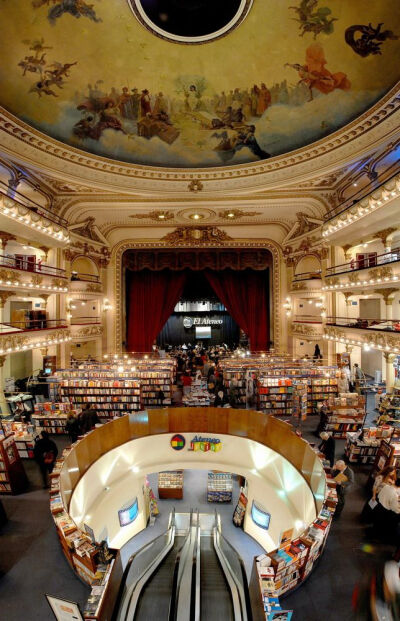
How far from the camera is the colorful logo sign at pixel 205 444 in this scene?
9164 millimetres

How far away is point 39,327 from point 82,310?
3472 mm

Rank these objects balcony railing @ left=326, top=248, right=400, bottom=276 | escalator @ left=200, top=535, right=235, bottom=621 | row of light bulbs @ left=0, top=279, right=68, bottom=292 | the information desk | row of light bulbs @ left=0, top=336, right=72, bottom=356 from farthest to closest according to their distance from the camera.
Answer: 1. balcony railing @ left=326, top=248, right=400, bottom=276
2. row of light bulbs @ left=0, top=279, right=68, bottom=292
3. row of light bulbs @ left=0, top=336, right=72, bottom=356
4. the information desk
5. escalator @ left=200, top=535, right=235, bottom=621

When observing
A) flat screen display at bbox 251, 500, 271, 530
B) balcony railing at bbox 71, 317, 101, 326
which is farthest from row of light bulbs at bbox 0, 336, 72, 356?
flat screen display at bbox 251, 500, 271, 530

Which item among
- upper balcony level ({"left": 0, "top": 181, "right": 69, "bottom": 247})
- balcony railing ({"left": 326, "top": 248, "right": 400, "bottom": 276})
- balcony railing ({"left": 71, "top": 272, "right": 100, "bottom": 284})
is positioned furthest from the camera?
balcony railing ({"left": 71, "top": 272, "right": 100, "bottom": 284})

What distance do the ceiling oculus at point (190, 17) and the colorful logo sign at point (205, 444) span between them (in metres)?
11.1

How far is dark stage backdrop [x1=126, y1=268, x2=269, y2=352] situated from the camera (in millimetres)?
16641

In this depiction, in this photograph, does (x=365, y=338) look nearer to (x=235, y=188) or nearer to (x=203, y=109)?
(x=235, y=188)

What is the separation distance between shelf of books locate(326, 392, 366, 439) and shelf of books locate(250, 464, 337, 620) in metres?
4.04

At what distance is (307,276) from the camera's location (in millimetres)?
13836

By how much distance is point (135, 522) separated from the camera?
29.1 feet

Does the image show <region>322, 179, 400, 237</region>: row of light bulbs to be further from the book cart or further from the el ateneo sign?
the el ateneo sign

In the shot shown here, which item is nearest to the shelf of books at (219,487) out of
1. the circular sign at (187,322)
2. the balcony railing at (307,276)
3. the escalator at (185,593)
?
the escalator at (185,593)

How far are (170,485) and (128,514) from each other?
183 centimetres

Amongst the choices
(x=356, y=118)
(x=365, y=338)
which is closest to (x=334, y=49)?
(x=356, y=118)
